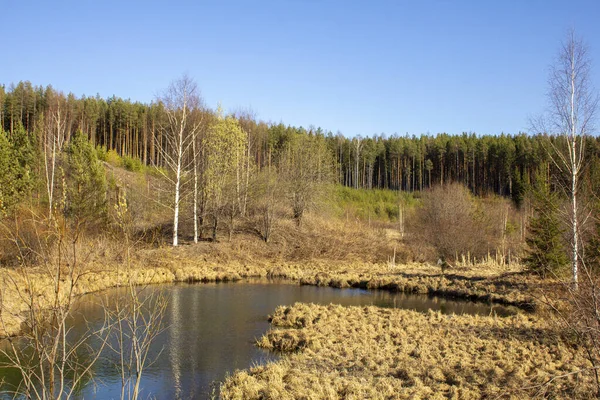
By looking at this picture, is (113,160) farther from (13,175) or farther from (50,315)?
(50,315)

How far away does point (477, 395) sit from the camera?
8688 mm

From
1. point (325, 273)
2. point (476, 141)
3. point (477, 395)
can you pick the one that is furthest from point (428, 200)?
point (476, 141)

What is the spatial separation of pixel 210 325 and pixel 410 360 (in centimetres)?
723

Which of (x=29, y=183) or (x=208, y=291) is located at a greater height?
(x=29, y=183)

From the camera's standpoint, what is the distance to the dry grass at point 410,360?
29.3 feet

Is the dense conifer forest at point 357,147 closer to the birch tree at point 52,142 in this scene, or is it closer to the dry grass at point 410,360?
the birch tree at point 52,142

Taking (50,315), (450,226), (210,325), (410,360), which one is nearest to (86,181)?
(210,325)

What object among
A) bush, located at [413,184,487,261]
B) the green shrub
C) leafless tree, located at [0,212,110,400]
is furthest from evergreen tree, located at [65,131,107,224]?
the green shrub

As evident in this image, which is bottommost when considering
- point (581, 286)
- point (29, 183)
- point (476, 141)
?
point (581, 286)

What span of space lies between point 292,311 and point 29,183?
18321mm

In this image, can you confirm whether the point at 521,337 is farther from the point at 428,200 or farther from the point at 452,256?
the point at 428,200

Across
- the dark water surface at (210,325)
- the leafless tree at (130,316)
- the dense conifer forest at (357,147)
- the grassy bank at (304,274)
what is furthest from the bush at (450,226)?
the leafless tree at (130,316)

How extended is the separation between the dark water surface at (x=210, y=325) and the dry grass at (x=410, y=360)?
889 mm

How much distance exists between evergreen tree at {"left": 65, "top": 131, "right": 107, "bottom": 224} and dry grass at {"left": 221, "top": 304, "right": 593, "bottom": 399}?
13962 millimetres
